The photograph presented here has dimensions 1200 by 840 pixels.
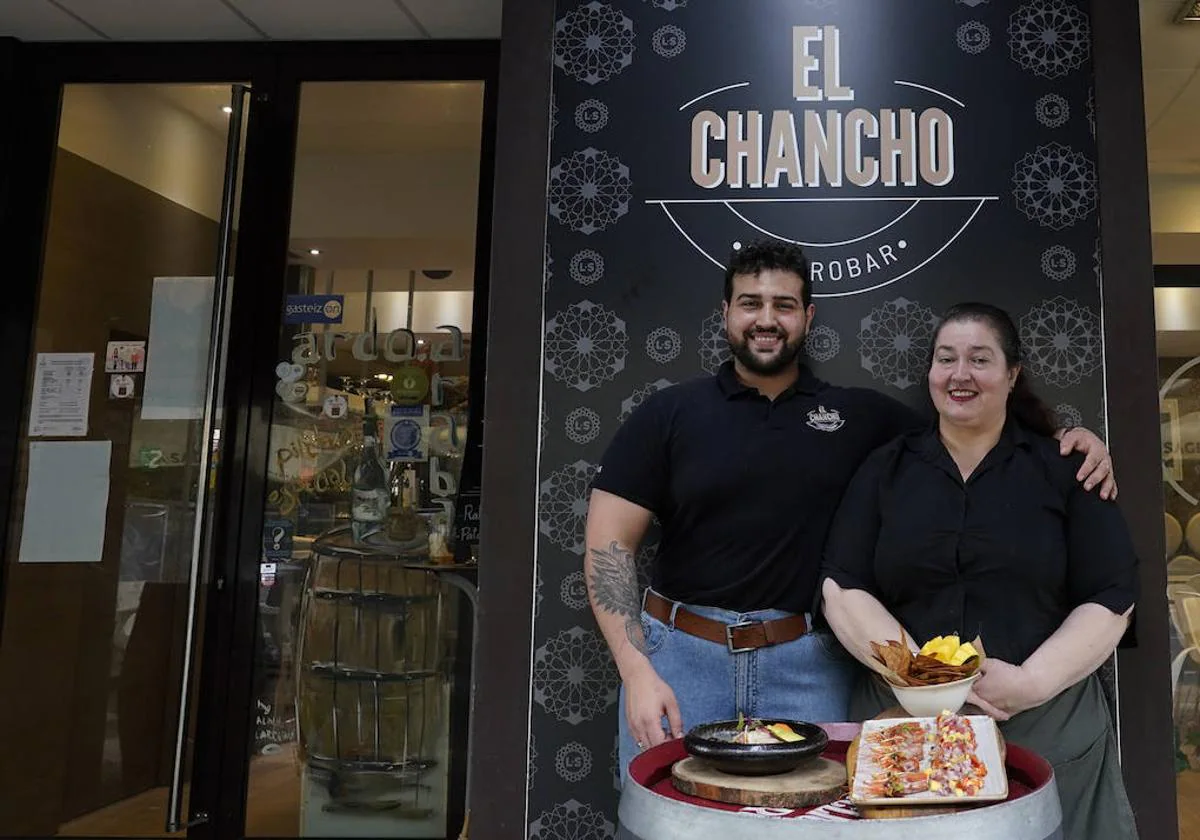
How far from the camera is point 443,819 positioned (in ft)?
10.8

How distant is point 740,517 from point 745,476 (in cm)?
10

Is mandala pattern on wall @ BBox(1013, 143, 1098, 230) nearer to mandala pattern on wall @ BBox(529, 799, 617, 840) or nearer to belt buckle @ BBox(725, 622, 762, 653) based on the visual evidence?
belt buckle @ BBox(725, 622, 762, 653)

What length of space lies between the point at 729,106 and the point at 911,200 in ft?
1.82

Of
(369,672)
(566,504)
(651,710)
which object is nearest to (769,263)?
(566,504)

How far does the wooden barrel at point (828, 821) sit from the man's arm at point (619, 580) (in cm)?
63

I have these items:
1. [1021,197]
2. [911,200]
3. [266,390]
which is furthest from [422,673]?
[1021,197]

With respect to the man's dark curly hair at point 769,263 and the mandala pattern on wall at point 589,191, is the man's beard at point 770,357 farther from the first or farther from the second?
the mandala pattern on wall at point 589,191

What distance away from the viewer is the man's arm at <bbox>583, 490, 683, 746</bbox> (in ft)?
7.06

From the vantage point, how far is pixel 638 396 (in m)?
2.54

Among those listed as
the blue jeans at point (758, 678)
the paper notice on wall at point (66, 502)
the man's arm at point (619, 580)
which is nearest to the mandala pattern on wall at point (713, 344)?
the man's arm at point (619, 580)

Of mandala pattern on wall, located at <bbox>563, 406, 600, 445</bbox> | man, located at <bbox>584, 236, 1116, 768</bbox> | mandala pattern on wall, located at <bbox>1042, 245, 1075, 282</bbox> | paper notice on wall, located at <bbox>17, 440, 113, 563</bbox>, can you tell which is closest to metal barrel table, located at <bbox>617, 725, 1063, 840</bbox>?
man, located at <bbox>584, 236, 1116, 768</bbox>

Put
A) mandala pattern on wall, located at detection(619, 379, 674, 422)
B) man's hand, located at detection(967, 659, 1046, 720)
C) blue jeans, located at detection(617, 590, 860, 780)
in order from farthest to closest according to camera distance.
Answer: mandala pattern on wall, located at detection(619, 379, 674, 422) → blue jeans, located at detection(617, 590, 860, 780) → man's hand, located at detection(967, 659, 1046, 720)

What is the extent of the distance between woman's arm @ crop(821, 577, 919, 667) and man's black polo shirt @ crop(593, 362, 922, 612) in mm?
139

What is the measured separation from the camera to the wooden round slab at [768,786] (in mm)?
1396
